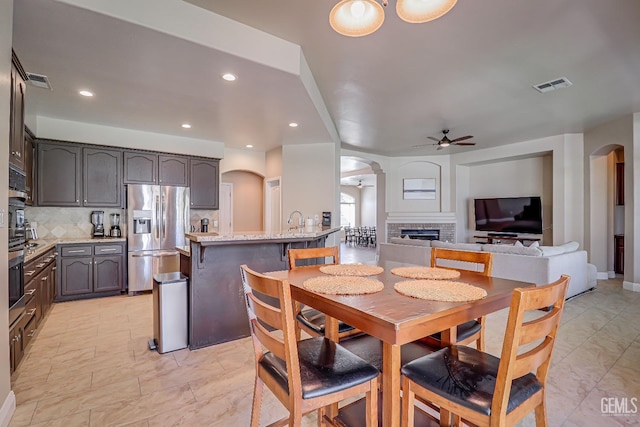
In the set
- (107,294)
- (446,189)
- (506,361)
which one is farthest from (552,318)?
(446,189)

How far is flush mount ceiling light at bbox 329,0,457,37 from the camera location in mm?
1549

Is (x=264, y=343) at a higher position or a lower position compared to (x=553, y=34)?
lower

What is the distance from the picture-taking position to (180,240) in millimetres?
5066

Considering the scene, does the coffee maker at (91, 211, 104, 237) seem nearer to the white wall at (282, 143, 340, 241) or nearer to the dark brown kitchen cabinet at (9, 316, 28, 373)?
the dark brown kitchen cabinet at (9, 316, 28, 373)

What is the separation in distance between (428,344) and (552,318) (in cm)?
74

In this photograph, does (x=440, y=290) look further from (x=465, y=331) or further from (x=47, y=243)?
(x=47, y=243)

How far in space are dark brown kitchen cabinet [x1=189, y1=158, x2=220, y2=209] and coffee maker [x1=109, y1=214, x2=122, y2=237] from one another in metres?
1.15

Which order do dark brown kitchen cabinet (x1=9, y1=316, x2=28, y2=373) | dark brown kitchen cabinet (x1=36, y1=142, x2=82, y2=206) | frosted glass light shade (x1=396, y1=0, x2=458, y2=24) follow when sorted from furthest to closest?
dark brown kitchen cabinet (x1=36, y1=142, x2=82, y2=206) → dark brown kitchen cabinet (x1=9, y1=316, x2=28, y2=373) → frosted glass light shade (x1=396, y1=0, x2=458, y2=24)

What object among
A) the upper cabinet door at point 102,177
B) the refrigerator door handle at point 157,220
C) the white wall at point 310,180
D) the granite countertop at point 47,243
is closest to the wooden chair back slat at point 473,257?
the white wall at point 310,180

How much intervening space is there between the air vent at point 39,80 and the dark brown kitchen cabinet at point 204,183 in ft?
7.41

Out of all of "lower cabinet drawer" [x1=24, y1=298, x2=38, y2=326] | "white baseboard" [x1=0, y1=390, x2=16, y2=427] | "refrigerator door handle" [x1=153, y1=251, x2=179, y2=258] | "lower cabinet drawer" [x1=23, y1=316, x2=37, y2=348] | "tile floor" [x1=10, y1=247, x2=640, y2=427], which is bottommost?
"tile floor" [x1=10, y1=247, x2=640, y2=427]

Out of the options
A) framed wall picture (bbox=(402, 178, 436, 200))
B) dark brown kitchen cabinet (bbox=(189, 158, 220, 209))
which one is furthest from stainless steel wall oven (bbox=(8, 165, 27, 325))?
framed wall picture (bbox=(402, 178, 436, 200))

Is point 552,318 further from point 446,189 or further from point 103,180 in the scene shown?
point 446,189

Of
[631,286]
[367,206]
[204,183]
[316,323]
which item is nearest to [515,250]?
[631,286]
